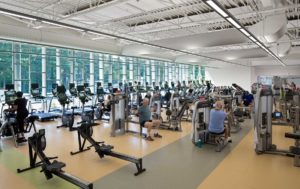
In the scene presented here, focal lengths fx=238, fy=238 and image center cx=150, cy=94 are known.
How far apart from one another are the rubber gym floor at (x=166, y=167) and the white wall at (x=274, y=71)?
1942 cm

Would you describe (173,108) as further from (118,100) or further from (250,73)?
(250,73)

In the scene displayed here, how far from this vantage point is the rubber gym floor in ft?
13.4

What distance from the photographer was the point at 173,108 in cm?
884

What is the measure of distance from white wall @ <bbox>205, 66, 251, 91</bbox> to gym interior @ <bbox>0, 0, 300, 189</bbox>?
813cm

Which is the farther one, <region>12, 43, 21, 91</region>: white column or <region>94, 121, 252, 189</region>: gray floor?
<region>12, 43, 21, 91</region>: white column

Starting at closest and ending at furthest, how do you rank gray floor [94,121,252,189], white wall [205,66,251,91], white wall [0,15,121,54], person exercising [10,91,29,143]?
gray floor [94,121,252,189] < person exercising [10,91,29,143] < white wall [0,15,121,54] < white wall [205,66,251,91]

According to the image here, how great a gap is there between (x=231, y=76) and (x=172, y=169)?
20.9m

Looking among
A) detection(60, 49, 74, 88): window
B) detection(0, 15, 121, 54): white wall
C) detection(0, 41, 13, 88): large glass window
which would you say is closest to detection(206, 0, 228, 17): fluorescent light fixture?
detection(0, 15, 121, 54): white wall

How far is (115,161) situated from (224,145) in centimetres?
298

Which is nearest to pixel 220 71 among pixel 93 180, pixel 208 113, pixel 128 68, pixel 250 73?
pixel 250 73

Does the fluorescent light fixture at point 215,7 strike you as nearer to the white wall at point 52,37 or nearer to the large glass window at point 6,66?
the white wall at point 52,37

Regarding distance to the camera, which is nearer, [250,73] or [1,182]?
[1,182]

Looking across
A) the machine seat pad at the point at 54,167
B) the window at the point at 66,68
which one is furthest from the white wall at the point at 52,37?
the machine seat pad at the point at 54,167

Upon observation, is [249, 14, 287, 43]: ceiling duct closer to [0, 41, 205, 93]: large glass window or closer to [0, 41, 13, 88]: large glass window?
[0, 41, 205, 93]: large glass window
